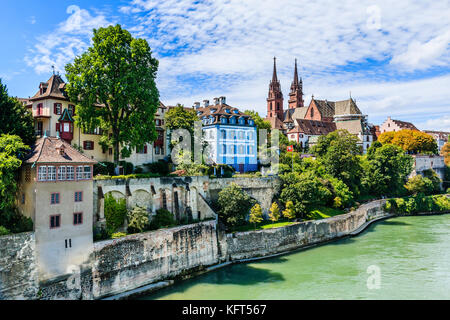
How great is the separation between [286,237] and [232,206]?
21.5 feet

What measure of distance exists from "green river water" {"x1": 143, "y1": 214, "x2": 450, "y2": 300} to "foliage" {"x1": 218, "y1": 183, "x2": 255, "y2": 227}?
407 cm

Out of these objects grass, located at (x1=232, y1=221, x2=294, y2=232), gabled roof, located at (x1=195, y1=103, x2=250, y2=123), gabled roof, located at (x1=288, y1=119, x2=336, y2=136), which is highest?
gabled roof, located at (x1=288, y1=119, x2=336, y2=136)

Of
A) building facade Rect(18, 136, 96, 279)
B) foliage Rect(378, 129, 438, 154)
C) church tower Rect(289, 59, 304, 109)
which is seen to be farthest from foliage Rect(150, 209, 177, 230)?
church tower Rect(289, 59, 304, 109)

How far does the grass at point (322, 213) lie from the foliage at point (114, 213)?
20668 millimetres

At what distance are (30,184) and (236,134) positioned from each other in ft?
96.0

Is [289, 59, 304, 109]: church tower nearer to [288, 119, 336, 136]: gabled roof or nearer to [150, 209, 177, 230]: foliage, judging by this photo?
[288, 119, 336, 136]: gabled roof

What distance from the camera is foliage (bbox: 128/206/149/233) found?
A: 2623cm

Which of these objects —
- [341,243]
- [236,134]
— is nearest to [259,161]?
[236,134]

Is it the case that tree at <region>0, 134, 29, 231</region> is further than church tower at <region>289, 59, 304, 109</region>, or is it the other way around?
church tower at <region>289, 59, 304, 109</region>

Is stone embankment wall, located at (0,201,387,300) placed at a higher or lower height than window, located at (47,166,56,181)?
lower

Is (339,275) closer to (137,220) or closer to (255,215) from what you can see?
(255,215)

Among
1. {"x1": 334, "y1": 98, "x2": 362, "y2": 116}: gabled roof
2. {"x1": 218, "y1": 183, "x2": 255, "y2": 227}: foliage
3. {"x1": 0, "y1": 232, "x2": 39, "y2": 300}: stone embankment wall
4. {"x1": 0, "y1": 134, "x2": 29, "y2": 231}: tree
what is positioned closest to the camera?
{"x1": 0, "y1": 232, "x2": 39, "y2": 300}: stone embankment wall
